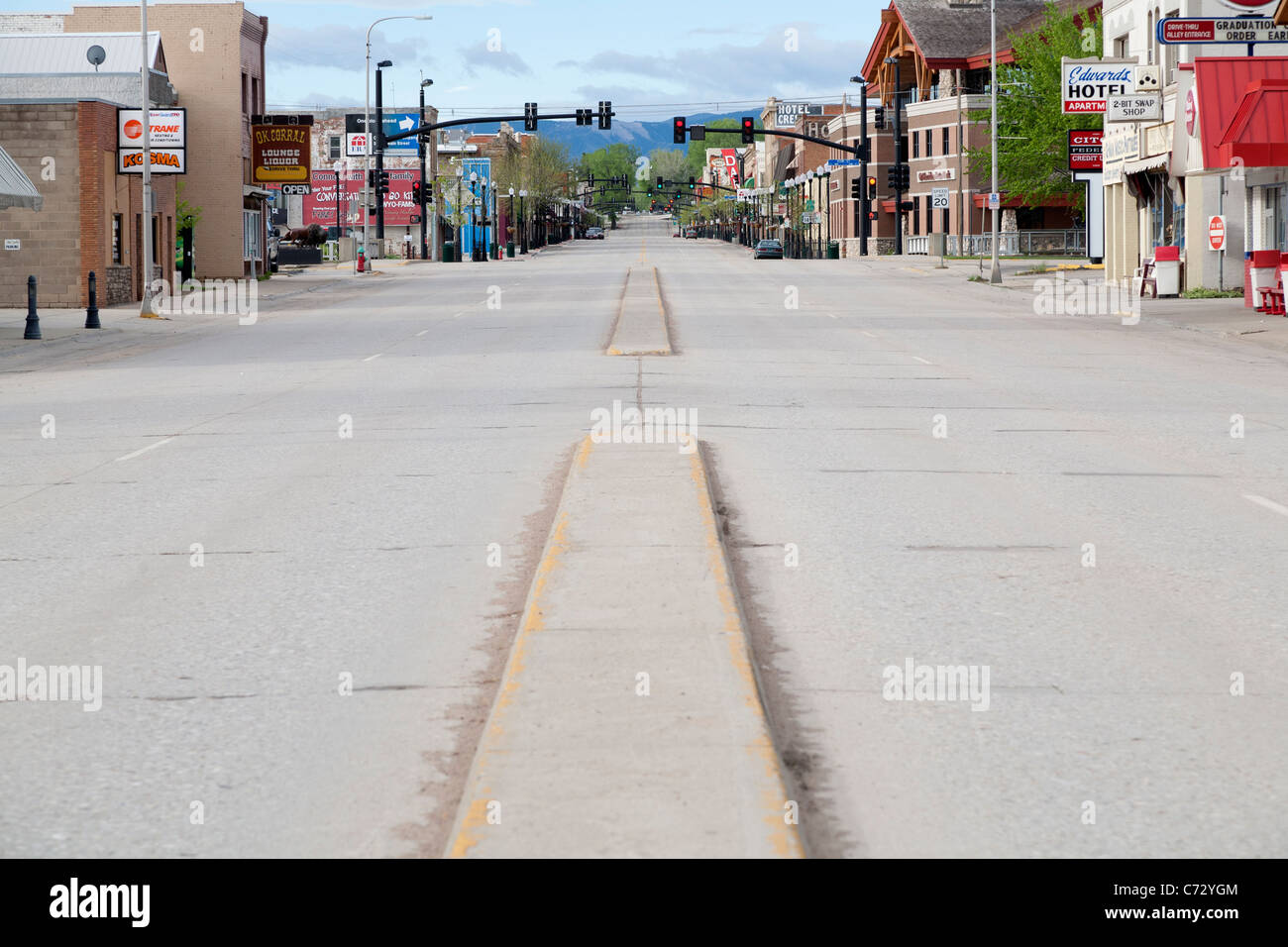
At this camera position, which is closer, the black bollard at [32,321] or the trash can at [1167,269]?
the black bollard at [32,321]

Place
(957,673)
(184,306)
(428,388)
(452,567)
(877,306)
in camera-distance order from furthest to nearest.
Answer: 1. (184,306)
2. (877,306)
3. (428,388)
4. (452,567)
5. (957,673)

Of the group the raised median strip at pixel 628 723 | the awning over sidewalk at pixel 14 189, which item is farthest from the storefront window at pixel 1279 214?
the raised median strip at pixel 628 723

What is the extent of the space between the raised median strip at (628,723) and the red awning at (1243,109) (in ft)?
90.2

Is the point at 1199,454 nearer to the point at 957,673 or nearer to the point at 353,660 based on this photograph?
the point at 957,673

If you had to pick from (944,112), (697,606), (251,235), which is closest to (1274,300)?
(697,606)

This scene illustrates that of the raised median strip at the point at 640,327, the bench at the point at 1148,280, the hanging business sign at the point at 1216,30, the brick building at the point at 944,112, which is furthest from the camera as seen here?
the brick building at the point at 944,112

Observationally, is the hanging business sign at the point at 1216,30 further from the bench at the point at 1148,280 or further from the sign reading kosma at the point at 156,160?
the sign reading kosma at the point at 156,160

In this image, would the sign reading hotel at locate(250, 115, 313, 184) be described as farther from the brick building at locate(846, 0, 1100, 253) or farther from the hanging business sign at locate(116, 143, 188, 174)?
the brick building at locate(846, 0, 1100, 253)

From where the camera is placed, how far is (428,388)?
18.9m

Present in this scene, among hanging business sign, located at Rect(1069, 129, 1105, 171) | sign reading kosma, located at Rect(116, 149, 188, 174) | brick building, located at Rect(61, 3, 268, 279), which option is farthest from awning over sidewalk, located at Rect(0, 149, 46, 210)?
hanging business sign, located at Rect(1069, 129, 1105, 171)

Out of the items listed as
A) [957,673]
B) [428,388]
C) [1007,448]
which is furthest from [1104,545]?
[428,388]

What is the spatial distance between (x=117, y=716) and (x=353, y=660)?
1.05 m

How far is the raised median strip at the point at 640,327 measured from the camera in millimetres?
23391

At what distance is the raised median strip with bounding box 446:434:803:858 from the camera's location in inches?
181
